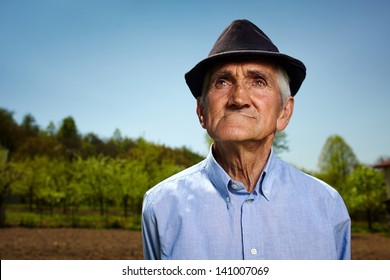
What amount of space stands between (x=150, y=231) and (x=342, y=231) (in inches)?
27.4

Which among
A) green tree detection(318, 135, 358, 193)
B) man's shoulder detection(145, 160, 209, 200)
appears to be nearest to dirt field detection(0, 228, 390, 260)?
man's shoulder detection(145, 160, 209, 200)

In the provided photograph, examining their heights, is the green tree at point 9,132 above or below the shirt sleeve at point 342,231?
above

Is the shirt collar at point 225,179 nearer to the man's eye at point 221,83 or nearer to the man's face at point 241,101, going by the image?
the man's face at point 241,101

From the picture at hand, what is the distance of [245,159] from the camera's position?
140 centimetres

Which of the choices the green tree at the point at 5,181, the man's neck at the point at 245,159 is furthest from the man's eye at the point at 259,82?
the green tree at the point at 5,181

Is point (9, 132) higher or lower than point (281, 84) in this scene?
higher

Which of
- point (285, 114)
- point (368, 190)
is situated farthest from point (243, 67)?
point (368, 190)

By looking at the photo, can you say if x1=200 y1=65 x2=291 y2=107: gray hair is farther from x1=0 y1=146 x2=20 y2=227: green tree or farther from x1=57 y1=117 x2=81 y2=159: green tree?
x1=57 y1=117 x2=81 y2=159: green tree

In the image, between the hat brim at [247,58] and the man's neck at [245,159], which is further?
the man's neck at [245,159]

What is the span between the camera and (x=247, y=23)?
1.37m

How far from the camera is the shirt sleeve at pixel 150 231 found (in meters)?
1.36

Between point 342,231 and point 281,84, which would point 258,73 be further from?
point 342,231

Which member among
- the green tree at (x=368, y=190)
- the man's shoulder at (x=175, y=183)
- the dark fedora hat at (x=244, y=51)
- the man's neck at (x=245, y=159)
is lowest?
the green tree at (x=368, y=190)
